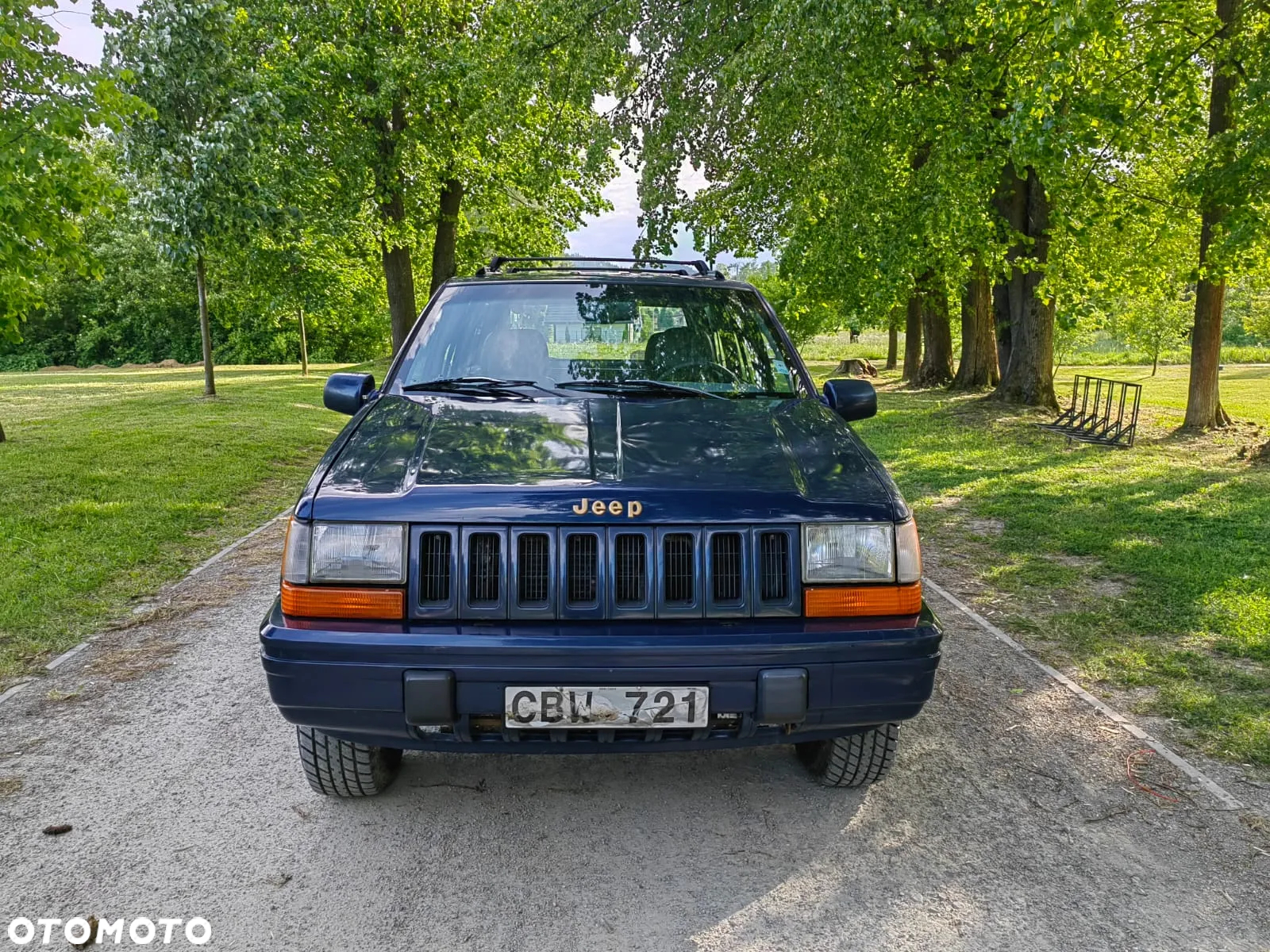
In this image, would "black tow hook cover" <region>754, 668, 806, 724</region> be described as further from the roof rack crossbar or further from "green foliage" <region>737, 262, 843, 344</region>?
"green foliage" <region>737, 262, 843, 344</region>

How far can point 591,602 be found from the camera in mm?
2662

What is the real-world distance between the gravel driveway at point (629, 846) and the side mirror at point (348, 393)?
1376 mm

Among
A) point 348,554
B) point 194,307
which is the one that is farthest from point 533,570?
point 194,307

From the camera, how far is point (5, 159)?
705 centimetres

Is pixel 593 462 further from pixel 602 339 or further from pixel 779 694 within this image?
pixel 602 339

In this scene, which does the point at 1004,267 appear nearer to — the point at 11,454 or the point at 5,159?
the point at 5,159

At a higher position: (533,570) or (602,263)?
(602,263)

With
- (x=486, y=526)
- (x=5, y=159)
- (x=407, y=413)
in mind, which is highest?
(x=5, y=159)

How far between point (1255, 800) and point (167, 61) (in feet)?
55.6

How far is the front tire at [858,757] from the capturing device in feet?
10.2

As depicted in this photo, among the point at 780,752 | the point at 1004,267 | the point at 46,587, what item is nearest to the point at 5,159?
the point at 46,587

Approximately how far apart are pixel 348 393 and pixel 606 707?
216cm

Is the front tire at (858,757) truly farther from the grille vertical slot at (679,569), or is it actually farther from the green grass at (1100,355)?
the green grass at (1100,355)

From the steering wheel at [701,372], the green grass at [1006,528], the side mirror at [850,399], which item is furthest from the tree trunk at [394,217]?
the side mirror at [850,399]
